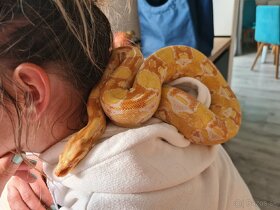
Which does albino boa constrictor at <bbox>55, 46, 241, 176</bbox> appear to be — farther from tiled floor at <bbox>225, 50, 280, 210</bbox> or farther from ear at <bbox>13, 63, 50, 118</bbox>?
tiled floor at <bbox>225, 50, 280, 210</bbox>

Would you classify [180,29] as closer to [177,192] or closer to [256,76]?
[177,192]

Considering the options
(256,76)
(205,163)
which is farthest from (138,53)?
(256,76)

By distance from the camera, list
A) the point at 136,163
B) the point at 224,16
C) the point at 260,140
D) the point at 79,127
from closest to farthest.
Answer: the point at 136,163, the point at 79,127, the point at 224,16, the point at 260,140

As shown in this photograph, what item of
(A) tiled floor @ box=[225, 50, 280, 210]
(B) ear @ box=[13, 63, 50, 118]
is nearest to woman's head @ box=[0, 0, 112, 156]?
(B) ear @ box=[13, 63, 50, 118]

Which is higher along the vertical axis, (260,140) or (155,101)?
(155,101)

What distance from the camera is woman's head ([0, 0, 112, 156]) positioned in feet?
1.41

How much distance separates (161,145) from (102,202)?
13 centimetres

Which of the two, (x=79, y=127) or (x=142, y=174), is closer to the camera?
(x=142, y=174)

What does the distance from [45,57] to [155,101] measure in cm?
19

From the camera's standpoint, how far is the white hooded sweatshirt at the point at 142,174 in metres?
0.46

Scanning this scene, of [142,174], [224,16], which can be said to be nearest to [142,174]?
[142,174]

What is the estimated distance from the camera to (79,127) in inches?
22.3

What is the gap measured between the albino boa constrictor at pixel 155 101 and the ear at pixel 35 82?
3.0 inches

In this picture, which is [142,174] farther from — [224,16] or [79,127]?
[224,16]
